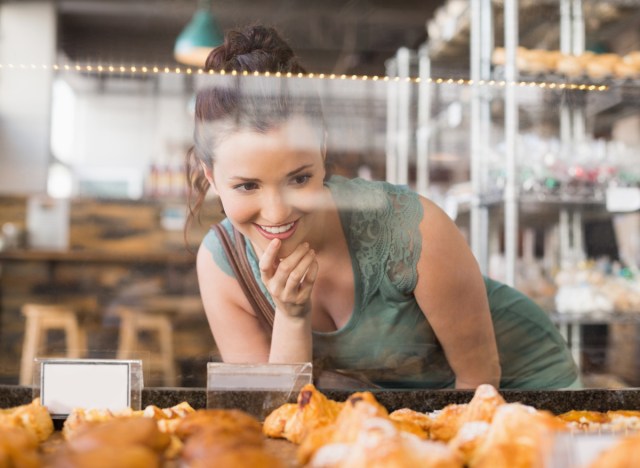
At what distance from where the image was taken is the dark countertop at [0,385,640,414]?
124 cm

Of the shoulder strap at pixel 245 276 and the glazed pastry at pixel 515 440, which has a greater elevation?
the shoulder strap at pixel 245 276

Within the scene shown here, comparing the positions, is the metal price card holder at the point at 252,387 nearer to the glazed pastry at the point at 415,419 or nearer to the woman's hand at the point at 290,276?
the glazed pastry at the point at 415,419

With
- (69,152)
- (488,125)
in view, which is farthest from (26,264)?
(488,125)

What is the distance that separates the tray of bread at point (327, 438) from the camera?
0.68 metres

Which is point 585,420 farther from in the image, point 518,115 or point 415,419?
point 518,115

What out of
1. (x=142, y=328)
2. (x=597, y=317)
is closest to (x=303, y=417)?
(x=142, y=328)

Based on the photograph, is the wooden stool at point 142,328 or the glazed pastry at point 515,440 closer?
the glazed pastry at point 515,440

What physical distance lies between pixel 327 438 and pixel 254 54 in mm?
907

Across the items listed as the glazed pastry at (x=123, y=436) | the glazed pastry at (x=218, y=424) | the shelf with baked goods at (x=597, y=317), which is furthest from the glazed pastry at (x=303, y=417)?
the shelf with baked goods at (x=597, y=317)

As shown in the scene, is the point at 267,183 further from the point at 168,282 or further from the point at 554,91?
the point at 168,282

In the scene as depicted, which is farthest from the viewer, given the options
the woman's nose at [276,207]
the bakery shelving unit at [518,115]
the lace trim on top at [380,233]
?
the bakery shelving unit at [518,115]

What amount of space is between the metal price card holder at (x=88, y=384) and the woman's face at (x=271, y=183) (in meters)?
0.42

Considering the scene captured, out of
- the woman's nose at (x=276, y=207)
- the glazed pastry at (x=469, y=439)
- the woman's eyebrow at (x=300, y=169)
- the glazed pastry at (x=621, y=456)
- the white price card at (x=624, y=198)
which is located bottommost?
the glazed pastry at (x=469, y=439)

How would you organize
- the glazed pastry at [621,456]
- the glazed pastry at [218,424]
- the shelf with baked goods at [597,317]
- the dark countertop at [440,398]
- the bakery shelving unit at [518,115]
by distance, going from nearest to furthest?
the glazed pastry at [621,456], the glazed pastry at [218,424], the dark countertop at [440,398], the bakery shelving unit at [518,115], the shelf with baked goods at [597,317]
